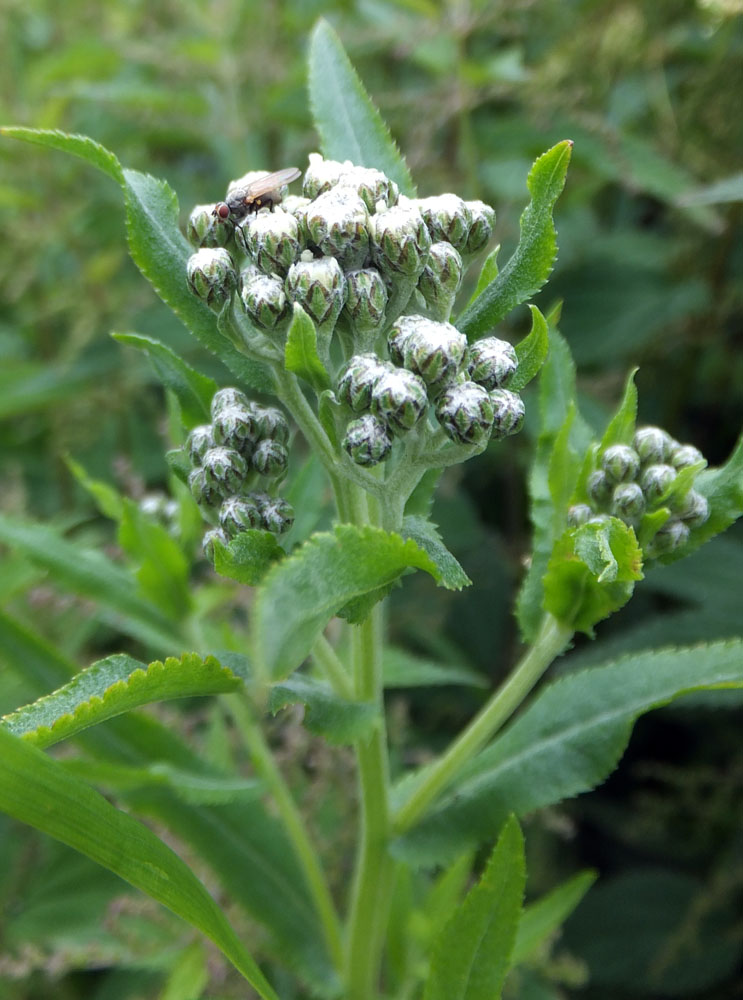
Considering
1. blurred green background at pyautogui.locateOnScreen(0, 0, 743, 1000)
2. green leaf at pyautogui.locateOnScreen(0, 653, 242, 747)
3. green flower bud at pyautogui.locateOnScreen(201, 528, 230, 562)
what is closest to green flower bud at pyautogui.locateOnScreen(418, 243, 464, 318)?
green flower bud at pyautogui.locateOnScreen(201, 528, 230, 562)

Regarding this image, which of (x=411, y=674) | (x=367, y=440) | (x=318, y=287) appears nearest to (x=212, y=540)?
(x=367, y=440)

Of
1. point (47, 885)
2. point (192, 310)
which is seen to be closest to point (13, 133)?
point (192, 310)

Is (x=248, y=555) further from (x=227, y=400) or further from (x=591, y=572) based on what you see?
(x=591, y=572)

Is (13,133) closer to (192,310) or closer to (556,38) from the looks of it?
(192,310)

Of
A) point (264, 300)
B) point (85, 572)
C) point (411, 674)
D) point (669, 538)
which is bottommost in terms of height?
point (411, 674)

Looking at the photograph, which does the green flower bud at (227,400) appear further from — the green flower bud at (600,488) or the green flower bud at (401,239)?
the green flower bud at (600,488)
